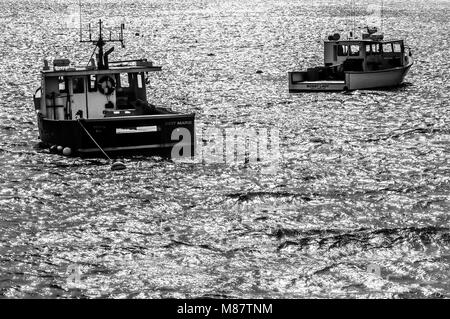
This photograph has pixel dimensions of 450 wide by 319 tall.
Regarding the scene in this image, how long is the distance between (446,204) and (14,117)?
3012 cm

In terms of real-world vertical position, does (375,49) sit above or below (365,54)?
above

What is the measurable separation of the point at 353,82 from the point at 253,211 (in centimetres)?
3502

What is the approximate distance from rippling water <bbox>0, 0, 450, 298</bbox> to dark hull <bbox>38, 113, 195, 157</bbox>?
763 millimetres

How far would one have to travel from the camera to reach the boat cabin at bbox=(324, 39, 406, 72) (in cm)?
6806

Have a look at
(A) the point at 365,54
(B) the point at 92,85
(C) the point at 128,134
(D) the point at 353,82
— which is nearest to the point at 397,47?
(A) the point at 365,54

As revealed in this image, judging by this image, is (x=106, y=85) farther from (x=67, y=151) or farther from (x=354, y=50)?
(x=354, y=50)

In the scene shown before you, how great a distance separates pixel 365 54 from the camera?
68250mm

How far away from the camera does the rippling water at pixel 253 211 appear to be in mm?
26500

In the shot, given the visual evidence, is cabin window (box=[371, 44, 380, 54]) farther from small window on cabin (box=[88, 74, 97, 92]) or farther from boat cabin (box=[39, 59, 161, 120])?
small window on cabin (box=[88, 74, 97, 92])

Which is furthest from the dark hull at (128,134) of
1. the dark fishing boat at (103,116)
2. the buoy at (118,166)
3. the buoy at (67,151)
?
the buoy at (118,166)

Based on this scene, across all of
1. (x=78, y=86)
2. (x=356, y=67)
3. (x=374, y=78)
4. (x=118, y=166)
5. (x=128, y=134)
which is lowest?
(x=118, y=166)

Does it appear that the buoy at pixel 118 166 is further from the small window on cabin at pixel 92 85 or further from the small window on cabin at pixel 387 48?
the small window on cabin at pixel 387 48

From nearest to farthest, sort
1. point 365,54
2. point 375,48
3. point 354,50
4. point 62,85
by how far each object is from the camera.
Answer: point 62,85, point 365,54, point 375,48, point 354,50
